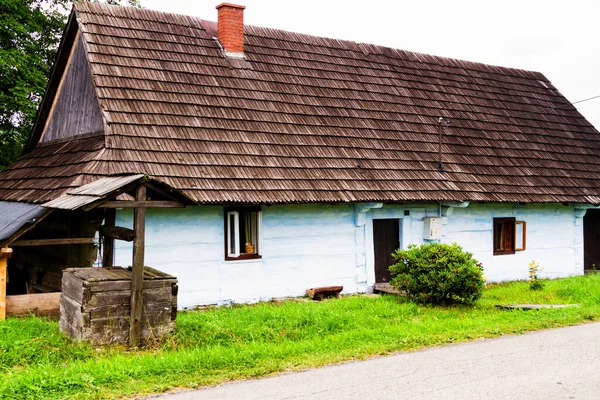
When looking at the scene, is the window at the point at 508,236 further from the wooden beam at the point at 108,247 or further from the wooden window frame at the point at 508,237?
the wooden beam at the point at 108,247

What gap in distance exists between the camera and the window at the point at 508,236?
16.7 m

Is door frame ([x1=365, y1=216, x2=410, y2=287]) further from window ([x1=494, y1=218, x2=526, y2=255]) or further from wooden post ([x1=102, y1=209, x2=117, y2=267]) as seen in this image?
wooden post ([x1=102, y1=209, x2=117, y2=267])

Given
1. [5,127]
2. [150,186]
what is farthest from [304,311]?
[5,127]

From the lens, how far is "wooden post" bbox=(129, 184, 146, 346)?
8188 mm

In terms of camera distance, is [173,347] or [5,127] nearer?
[173,347]

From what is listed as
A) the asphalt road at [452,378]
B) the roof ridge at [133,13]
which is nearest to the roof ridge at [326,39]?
the roof ridge at [133,13]

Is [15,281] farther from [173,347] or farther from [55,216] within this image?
[173,347]

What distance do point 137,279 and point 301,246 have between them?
5765mm

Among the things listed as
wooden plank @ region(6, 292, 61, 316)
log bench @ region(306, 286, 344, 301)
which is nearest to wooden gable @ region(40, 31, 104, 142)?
→ wooden plank @ region(6, 292, 61, 316)

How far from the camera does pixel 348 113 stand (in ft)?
51.9

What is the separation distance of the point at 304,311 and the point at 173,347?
2631 millimetres

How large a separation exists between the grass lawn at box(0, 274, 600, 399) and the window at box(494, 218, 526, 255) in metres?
4.33

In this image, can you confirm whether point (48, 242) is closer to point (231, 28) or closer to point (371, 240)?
point (371, 240)

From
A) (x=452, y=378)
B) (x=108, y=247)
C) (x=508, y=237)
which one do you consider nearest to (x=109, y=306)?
(x=108, y=247)
